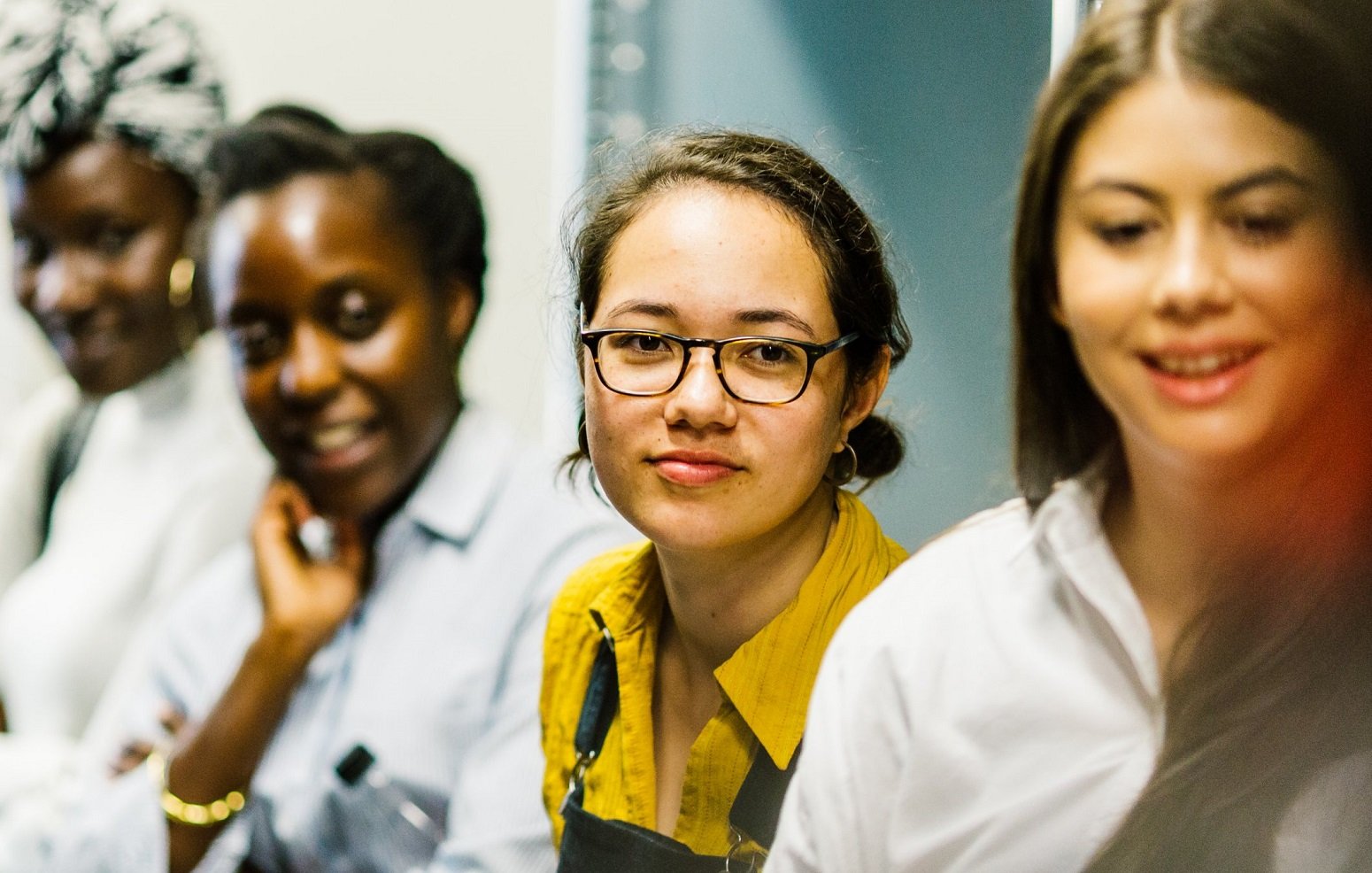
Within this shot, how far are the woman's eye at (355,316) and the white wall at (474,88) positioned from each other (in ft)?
0.41

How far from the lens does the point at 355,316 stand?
57.3 inches

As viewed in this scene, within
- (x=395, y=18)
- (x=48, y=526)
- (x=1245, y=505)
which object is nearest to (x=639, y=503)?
(x=1245, y=505)

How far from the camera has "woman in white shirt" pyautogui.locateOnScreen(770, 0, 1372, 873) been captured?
75cm

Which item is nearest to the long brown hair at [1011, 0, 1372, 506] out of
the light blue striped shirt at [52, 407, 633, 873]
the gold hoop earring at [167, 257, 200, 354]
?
the light blue striped shirt at [52, 407, 633, 873]

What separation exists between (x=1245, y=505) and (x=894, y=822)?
0.99 ft

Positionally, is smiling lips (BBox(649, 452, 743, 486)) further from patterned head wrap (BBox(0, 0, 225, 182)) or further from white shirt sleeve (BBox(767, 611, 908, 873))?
patterned head wrap (BBox(0, 0, 225, 182))

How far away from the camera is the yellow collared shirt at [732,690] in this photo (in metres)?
0.98

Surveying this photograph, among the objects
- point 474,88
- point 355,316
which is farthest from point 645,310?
point 474,88

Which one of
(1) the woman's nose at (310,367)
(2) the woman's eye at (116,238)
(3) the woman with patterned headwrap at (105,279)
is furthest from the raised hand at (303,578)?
(2) the woman's eye at (116,238)

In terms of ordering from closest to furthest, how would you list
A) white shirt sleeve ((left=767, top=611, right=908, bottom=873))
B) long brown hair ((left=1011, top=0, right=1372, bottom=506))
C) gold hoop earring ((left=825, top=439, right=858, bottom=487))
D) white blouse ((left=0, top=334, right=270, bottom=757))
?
1. long brown hair ((left=1011, top=0, right=1372, bottom=506))
2. white shirt sleeve ((left=767, top=611, right=908, bottom=873))
3. gold hoop earring ((left=825, top=439, right=858, bottom=487))
4. white blouse ((left=0, top=334, right=270, bottom=757))

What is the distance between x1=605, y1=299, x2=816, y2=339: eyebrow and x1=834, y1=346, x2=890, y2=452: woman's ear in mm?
60

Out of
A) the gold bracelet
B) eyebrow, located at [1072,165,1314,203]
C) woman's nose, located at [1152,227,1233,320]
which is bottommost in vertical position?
the gold bracelet

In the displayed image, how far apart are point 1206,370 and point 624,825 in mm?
546

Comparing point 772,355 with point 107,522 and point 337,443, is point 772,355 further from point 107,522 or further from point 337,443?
point 107,522
